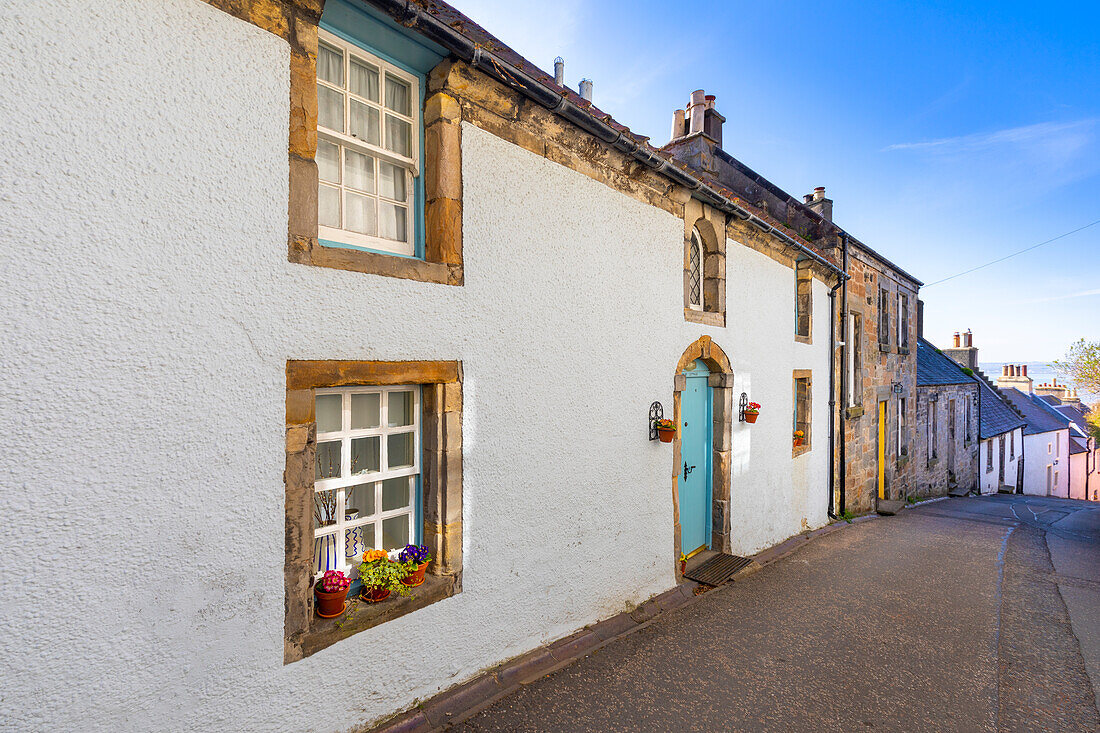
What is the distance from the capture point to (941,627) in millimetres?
5656

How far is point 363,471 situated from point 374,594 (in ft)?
2.72

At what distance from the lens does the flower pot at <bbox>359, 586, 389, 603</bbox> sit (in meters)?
3.50

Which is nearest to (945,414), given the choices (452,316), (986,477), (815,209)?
(986,477)

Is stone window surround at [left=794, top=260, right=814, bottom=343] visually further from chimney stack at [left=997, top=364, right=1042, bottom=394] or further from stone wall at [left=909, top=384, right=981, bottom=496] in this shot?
chimney stack at [left=997, top=364, right=1042, bottom=394]

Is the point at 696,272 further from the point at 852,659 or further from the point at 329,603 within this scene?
the point at 329,603

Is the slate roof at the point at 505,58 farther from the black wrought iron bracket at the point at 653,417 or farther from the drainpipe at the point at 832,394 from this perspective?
the drainpipe at the point at 832,394

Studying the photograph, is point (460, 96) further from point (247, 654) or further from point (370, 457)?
point (247, 654)

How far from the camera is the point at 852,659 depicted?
494 cm

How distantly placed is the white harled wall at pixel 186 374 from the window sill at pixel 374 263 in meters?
0.06

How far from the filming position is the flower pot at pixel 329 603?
328cm

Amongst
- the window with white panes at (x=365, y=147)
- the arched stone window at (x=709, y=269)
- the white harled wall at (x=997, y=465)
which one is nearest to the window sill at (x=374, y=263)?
the window with white panes at (x=365, y=147)

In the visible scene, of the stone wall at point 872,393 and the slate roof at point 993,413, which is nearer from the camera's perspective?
the stone wall at point 872,393

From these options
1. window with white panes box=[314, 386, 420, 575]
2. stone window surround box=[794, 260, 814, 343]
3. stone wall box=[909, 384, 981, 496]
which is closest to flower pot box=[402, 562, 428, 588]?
window with white panes box=[314, 386, 420, 575]

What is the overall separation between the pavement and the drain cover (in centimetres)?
16
